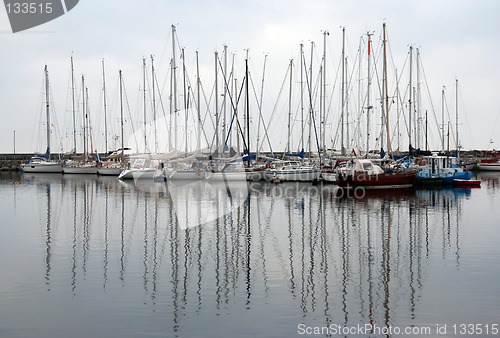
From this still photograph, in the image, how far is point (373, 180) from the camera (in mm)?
53000

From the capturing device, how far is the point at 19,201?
47.5 metres

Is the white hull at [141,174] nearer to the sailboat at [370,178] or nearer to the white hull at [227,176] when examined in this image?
the white hull at [227,176]

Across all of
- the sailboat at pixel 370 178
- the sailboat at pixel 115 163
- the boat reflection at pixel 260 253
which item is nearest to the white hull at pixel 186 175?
the sailboat at pixel 115 163

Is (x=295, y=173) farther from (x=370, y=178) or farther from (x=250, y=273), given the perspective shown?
(x=250, y=273)

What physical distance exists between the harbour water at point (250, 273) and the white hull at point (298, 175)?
84.2ft

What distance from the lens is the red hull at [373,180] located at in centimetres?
5302

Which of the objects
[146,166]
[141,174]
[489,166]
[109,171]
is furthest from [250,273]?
[489,166]

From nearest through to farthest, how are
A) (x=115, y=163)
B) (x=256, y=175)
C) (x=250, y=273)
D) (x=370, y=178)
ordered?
1. (x=250, y=273)
2. (x=370, y=178)
3. (x=256, y=175)
4. (x=115, y=163)

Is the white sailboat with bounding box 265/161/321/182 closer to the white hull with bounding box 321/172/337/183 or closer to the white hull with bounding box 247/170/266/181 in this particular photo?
the white hull with bounding box 321/172/337/183

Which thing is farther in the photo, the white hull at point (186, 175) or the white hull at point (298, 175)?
the white hull at point (186, 175)

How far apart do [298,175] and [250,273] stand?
4591 centimetres

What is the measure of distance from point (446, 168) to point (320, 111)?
1971 cm

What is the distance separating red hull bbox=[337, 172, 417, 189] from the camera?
5302 cm

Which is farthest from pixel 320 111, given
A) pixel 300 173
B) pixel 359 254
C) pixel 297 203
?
pixel 359 254
